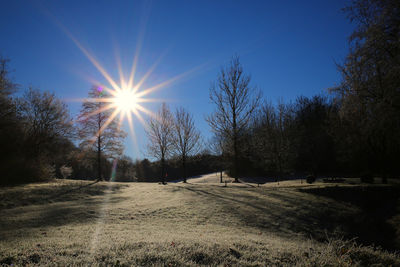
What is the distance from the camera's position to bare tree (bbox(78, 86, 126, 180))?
23.8 m

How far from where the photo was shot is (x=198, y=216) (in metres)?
10.4

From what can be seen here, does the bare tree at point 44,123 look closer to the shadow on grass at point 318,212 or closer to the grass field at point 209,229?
the grass field at point 209,229

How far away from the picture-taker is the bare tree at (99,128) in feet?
78.1

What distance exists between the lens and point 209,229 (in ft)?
26.8

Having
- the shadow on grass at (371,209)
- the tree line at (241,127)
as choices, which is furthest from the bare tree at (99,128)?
the shadow on grass at (371,209)

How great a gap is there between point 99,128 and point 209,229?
20.3 m

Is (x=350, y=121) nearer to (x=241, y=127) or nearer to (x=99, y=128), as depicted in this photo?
(x=241, y=127)

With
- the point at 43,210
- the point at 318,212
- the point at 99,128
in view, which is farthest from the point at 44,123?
the point at 318,212

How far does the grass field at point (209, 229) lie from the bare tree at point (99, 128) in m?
5.99

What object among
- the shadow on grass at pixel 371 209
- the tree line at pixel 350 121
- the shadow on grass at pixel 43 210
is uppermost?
the tree line at pixel 350 121

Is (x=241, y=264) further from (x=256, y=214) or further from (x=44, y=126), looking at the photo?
(x=44, y=126)

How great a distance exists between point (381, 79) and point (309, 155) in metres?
33.2

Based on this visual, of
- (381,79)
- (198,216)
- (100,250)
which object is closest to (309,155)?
(381,79)

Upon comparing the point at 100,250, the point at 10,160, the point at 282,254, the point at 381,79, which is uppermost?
the point at 381,79
